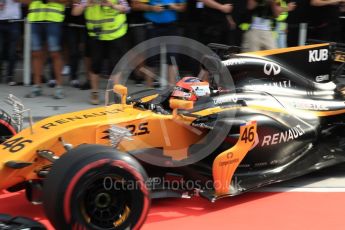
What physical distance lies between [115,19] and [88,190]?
448 centimetres

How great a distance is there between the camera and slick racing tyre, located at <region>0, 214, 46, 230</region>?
12.2 feet

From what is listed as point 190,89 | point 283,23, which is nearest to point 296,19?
point 283,23

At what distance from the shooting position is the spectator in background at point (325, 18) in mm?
9055

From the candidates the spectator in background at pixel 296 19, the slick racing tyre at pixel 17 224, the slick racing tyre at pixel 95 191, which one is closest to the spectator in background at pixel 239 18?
the spectator in background at pixel 296 19

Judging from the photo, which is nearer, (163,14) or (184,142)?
(184,142)

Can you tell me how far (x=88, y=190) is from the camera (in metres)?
4.14

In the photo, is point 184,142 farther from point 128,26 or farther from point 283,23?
point 283,23

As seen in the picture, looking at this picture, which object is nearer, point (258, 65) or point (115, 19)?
point (258, 65)

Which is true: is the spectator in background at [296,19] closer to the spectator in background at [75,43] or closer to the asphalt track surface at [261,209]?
the spectator in background at [75,43]

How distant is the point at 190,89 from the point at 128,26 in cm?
418

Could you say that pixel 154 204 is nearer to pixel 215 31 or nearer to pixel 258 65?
pixel 258 65

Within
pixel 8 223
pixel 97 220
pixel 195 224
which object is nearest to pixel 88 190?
pixel 97 220

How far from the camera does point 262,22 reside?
27.0 ft

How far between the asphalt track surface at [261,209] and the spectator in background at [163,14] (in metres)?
3.53
